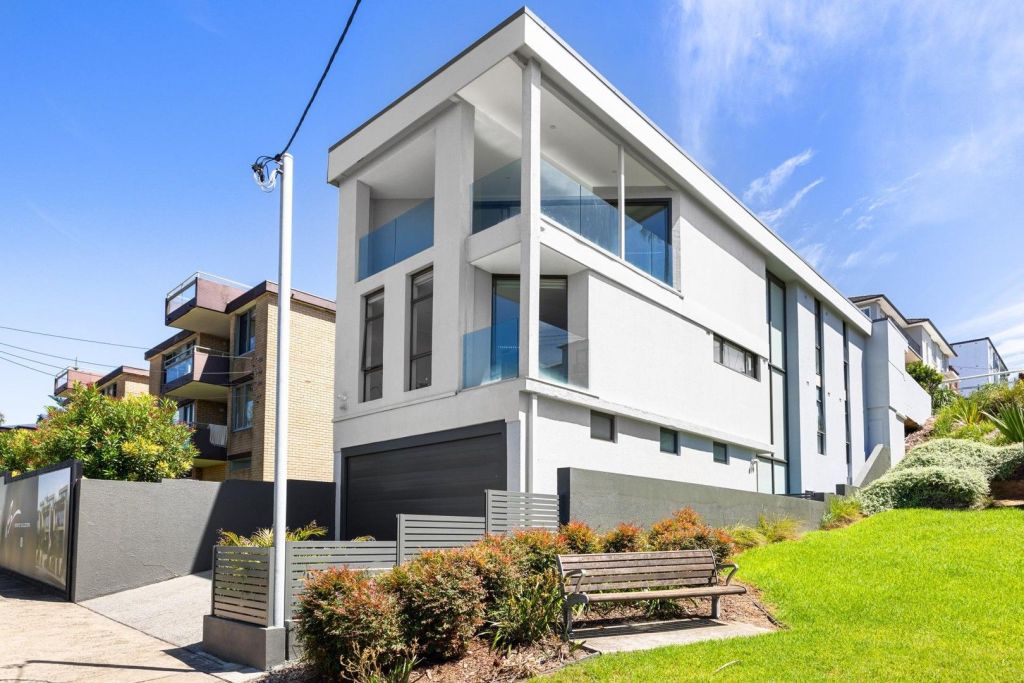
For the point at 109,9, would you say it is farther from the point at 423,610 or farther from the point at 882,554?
the point at 882,554

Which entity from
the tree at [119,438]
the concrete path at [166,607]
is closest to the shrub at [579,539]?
the concrete path at [166,607]

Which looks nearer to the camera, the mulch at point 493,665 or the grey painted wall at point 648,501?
the mulch at point 493,665

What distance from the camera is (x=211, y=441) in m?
28.4

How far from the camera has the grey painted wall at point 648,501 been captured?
551 inches

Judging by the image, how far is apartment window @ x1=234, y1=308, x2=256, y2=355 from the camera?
28.6 meters

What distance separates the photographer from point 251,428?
27.5 meters

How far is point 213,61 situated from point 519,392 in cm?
689

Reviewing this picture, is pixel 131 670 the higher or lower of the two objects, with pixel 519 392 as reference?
lower

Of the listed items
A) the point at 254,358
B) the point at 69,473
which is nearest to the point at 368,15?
the point at 69,473

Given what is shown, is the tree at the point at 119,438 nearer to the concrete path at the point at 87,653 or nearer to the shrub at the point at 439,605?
the concrete path at the point at 87,653

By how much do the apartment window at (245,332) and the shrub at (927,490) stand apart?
1926cm

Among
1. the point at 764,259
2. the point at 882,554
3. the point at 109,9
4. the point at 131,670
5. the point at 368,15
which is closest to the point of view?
the point at 131,670

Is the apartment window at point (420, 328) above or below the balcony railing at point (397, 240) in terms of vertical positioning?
below

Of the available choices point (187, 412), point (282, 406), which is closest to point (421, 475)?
point (282, 406)
